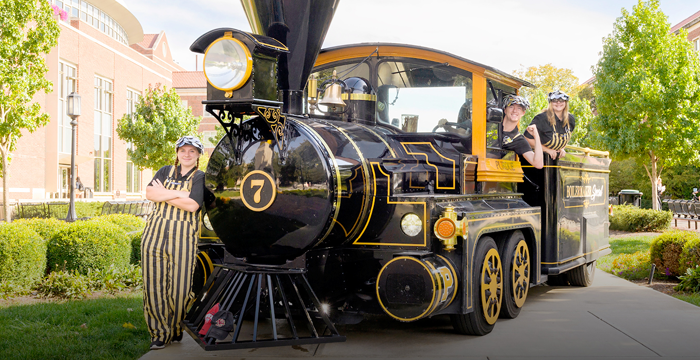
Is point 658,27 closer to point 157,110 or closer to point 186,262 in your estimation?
point 186,262

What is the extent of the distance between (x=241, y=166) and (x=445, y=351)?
2.16 metres

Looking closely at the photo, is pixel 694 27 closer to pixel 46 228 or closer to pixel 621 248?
pixel 621 248

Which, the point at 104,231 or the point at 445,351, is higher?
the point at 104,231

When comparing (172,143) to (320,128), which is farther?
(172,143)

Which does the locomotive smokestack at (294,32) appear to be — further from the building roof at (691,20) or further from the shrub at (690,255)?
the building roof at (691,20)

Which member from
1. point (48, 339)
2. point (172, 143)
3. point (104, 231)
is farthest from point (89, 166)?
point (48, 339)

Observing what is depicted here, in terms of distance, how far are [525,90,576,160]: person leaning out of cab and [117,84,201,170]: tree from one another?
22425 mm

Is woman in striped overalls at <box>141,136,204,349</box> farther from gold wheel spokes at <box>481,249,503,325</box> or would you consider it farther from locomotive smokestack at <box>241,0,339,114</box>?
gold wheel spokes at <box>481,249,503,325</box>

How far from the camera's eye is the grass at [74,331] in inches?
188

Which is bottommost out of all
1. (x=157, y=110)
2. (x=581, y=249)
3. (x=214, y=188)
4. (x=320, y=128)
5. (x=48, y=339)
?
(x=48, y=339)

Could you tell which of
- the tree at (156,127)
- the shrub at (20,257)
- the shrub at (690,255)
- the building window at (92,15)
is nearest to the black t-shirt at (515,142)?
the shrub at (690,255)

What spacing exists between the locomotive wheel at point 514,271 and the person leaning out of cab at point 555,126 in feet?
4.23

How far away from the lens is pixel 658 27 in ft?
56.5

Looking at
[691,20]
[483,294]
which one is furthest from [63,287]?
[691,20]
